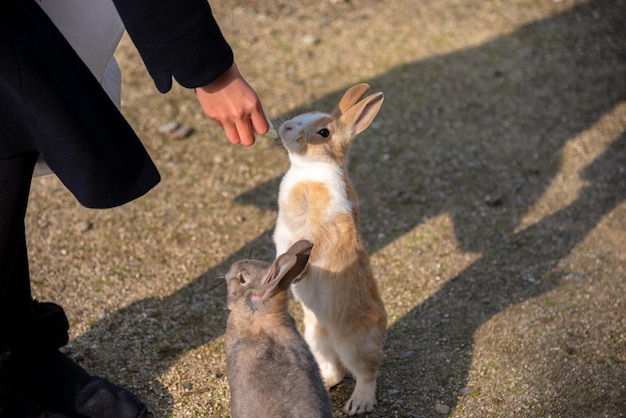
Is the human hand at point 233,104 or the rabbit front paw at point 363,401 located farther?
the rabbit front paw at point 363,401

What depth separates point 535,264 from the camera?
16.0 feet

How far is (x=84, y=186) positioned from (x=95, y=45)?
33.7 inches

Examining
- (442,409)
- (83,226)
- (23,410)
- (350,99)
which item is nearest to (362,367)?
(442,409)

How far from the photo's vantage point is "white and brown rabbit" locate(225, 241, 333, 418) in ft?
9.36

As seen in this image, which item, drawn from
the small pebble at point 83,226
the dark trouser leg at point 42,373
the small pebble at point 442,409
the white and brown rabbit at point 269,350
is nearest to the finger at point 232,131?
the white and brown rabbit at point 269,350

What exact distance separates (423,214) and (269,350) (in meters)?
2.59

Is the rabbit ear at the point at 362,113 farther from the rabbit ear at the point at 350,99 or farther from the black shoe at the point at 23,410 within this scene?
the black shoe at the point at 23,410

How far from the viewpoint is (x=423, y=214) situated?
5.33 m

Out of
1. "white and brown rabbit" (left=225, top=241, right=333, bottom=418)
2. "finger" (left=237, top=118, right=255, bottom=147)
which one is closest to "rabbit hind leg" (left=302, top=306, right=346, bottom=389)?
"white and brown rabbit" (left=225, top=241, right=333, bottom=418)

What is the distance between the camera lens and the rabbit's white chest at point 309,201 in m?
3.60

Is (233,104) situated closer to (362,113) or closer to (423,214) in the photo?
(362,113)

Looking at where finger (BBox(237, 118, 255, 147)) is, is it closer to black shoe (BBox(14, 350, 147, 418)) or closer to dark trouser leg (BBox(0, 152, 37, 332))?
dark trouser leg (BBox(0, 152, 37, 332))

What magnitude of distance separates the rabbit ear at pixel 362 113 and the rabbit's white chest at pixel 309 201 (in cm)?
29

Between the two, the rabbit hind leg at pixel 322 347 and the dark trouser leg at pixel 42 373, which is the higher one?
the dark trouser leg at pixel 42 373
